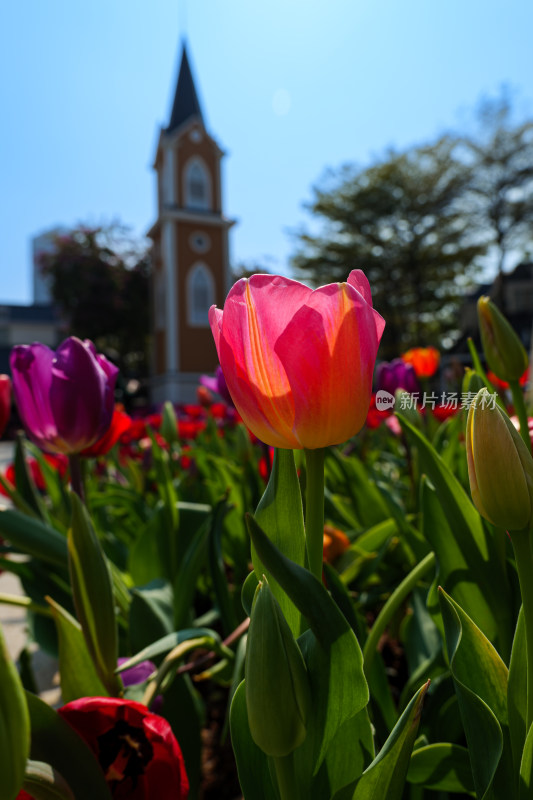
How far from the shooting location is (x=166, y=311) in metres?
15.0

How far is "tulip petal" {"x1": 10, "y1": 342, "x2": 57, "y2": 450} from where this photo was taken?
1.94 feet

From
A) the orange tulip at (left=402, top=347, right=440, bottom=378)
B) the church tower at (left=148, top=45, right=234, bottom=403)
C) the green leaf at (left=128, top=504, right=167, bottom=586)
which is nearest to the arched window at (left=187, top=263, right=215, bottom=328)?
the church tower at (left=148, top=45, right=234, bottom=403)

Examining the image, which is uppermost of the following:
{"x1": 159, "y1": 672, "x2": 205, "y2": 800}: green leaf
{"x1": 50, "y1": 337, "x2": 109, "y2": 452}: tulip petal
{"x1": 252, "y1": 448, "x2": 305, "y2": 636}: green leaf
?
{"x1": 50, "y1": 337, "x2": 109, "y2": 452}: tulip petal

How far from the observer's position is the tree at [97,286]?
52.7ft

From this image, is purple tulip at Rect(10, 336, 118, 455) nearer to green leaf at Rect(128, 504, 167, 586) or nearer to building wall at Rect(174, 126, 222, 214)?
green leaf at Rect(128, 504, 167, 586)

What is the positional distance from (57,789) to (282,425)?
0.19 meters

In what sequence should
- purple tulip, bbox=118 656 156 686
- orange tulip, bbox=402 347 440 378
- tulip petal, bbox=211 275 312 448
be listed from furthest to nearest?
orange tulip, bbox=402 347 440 378 < purple tulip, bbox=118 656 156 686 < tulip petal, bbox=211 275 312 448

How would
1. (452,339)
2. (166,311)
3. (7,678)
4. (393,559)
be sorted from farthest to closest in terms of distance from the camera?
1. (452,339)
2. (166,311)
3. (393,559)
4. (7,678)

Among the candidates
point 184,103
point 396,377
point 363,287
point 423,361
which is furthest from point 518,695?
point 184,103

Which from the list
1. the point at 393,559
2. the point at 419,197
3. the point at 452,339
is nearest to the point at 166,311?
the point at 419,197

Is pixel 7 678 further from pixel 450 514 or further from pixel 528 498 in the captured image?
pixel 450 514

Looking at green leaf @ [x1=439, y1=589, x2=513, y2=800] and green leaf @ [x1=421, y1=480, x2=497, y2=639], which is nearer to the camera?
green leaf @ [x1=439, y1=589, x2=513, y2=800]

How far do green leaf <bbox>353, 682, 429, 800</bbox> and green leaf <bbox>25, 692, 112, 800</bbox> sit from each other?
13 centimetres

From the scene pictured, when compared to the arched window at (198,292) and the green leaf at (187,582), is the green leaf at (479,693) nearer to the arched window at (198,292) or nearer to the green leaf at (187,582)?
the green leaf at (187,582)
